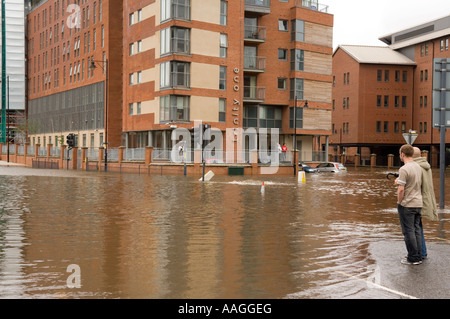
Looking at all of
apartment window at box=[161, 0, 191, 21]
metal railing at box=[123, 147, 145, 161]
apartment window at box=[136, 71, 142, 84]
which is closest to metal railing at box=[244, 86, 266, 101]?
apartment window at box=[161, 0, 191, 21]

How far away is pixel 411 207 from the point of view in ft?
26.8

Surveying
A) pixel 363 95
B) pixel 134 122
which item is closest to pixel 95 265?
pixel 134 122

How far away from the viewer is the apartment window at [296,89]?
5672 centimetres

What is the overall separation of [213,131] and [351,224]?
122ft

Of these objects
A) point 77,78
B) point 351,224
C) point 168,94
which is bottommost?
point 351,224

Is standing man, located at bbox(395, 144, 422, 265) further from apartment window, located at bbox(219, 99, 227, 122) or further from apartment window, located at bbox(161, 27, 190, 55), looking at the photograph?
apartment window, located at bbox(219, 99, 227, 122)

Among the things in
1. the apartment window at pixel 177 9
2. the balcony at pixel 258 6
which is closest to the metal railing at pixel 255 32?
the balcony at pixel 258 6

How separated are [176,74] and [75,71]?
3006 cm

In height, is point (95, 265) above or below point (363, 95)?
below

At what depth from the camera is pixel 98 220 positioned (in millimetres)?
13312

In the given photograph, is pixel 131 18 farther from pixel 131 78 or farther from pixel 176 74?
pixel 176 74

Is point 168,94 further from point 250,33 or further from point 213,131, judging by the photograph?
point 250,33
